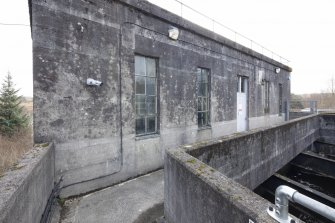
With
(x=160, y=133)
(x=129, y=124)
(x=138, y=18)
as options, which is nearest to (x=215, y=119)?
(x=160, y=133)

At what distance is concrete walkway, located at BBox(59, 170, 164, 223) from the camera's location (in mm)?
3533

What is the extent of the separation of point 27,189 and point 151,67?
14.9 feet

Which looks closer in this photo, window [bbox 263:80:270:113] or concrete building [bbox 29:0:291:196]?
concrete building [bbox 29:0:291:196]

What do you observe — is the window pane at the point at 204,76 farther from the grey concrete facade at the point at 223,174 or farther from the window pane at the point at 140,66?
the grey concrete facade at the point at 223,174

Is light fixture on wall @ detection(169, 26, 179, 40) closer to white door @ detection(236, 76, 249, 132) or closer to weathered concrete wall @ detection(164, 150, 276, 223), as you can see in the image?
weathered concrete wall @ detection(164, 150, 276, 223)

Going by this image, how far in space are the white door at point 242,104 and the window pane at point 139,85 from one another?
6165 mm

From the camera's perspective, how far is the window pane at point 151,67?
605 centimetres

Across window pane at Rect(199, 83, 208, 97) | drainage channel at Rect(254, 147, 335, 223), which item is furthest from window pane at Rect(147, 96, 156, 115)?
drainage channel at Rect(254, 147, 335, 223)

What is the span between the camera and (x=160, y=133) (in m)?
6.22

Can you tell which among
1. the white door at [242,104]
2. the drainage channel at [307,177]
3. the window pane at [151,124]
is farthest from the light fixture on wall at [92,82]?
the white door at [242,104]

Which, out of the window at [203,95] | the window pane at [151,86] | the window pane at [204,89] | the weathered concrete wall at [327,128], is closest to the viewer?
the window pane at [151,86]

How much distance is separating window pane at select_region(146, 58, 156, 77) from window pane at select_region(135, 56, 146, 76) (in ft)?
0.56

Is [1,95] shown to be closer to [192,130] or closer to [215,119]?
[192,130]

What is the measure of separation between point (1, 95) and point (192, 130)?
10171mm
